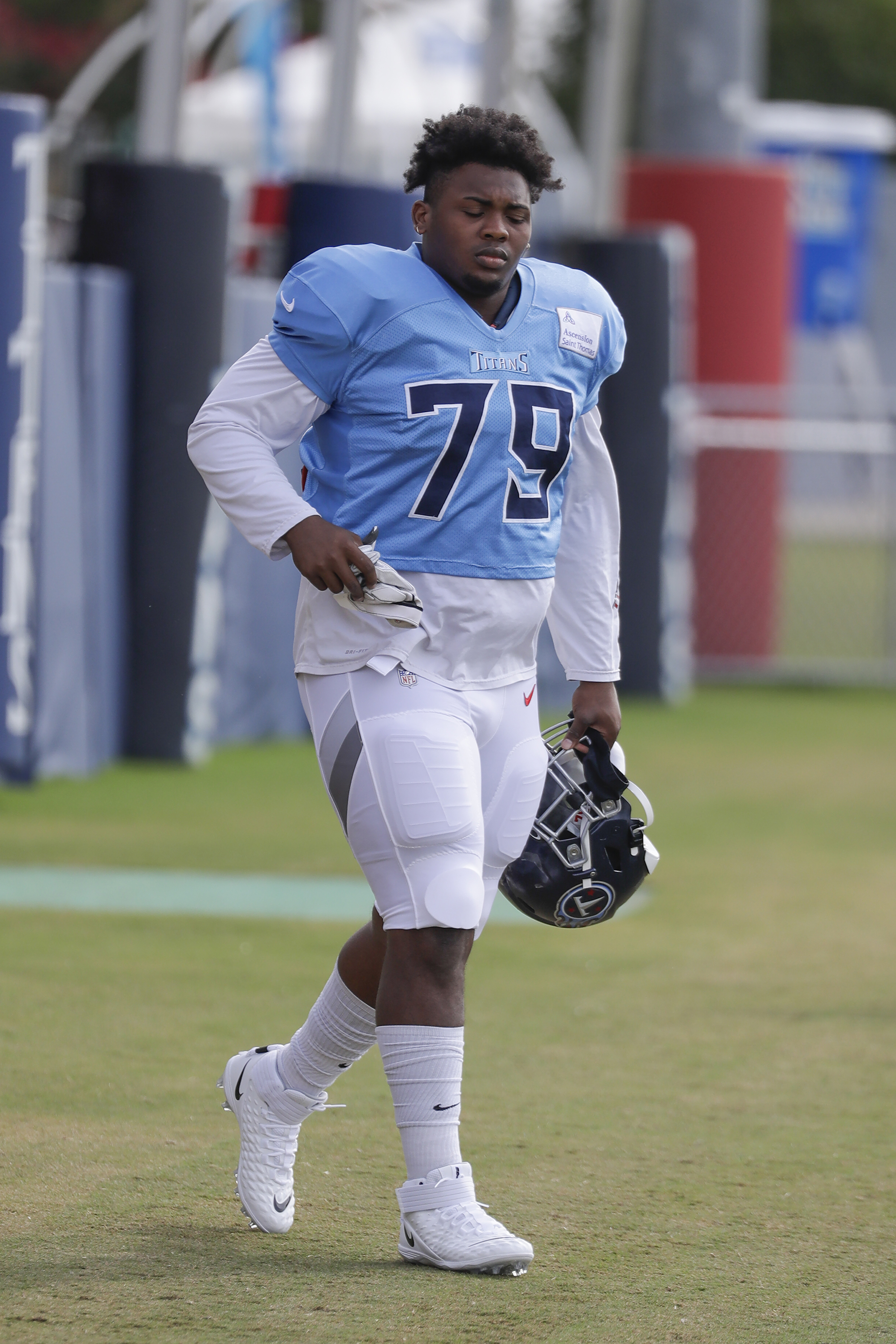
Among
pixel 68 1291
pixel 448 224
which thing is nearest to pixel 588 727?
pixel 448 224

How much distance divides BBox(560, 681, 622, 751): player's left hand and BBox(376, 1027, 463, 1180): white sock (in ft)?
2.58

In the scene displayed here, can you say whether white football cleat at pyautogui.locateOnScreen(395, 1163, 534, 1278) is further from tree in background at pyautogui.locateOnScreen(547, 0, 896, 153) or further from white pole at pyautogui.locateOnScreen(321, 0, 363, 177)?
tree in background at pyautogui.locateOnScreen(547, 0, 896, 153)

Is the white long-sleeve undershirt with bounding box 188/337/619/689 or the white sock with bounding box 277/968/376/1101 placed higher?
the white long-sleeve undershirt with bounding box 188/337/619/689

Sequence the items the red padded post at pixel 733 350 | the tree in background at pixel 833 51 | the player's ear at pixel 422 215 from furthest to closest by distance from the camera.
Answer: the tree in background at pixel 833 51
the red padded post at pixel 733 350
the player's ear at pixel 422 215

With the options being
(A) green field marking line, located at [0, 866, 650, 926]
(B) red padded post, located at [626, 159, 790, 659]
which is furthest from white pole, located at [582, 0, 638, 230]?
(A) green field marking line, located at [0, 866, 650, 926]

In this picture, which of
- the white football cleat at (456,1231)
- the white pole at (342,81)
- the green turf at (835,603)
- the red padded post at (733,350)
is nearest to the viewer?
the white football cleat at (456,1231)

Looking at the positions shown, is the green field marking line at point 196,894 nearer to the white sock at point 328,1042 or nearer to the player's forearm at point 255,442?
the white sock at point 328,1042

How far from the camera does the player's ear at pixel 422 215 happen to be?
392 cm

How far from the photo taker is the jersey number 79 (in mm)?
3801

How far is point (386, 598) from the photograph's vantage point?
370cm

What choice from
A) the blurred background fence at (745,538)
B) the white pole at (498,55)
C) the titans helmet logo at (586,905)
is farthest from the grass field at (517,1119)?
the white pole at (498,55)

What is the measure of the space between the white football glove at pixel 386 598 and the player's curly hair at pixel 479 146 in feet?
2.52

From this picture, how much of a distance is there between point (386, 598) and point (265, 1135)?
1.13 metres

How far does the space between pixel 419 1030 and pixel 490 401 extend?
1.17 metres
